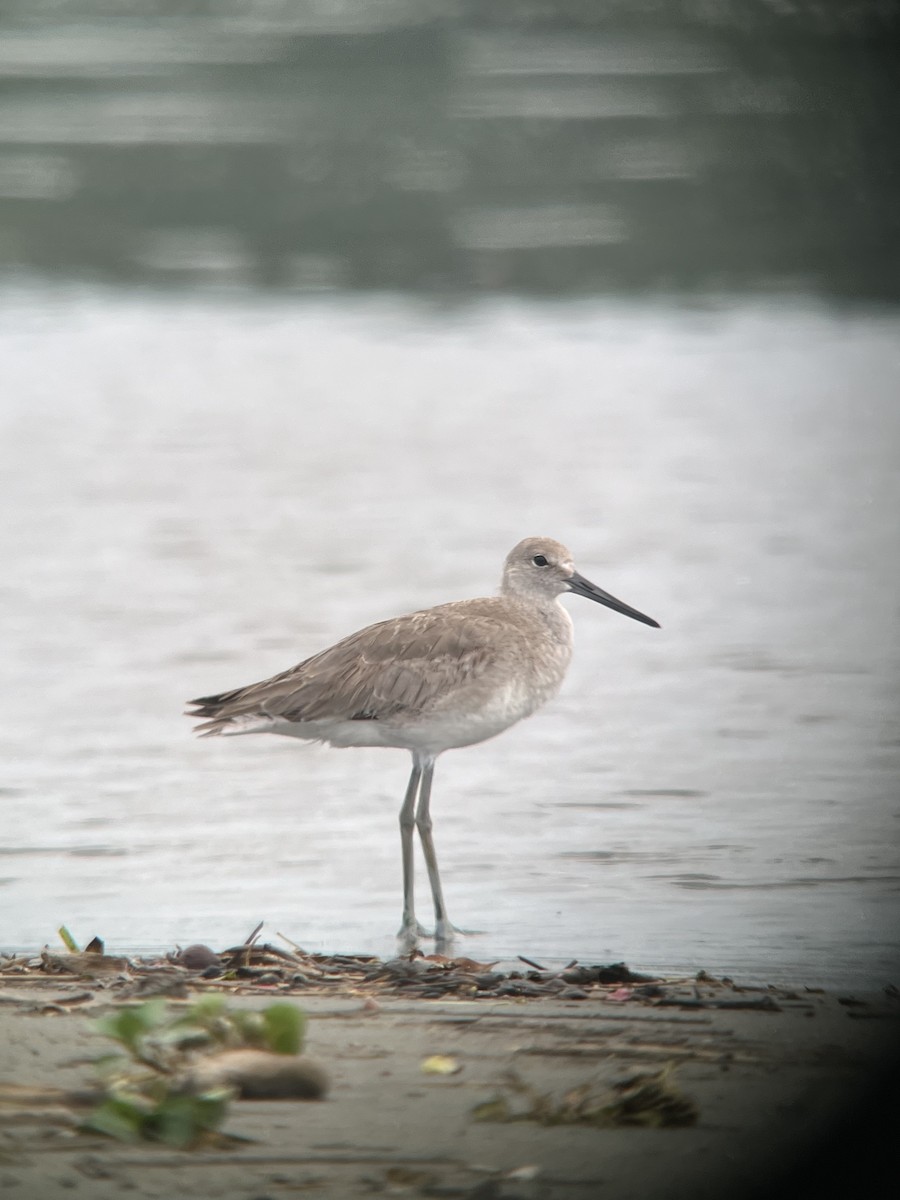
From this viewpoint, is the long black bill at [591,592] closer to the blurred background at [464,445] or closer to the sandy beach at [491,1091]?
the blurred background at [464,445]

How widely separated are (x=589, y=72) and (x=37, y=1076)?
85.7ft

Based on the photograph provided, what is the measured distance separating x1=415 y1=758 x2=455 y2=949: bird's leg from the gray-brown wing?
28 cm

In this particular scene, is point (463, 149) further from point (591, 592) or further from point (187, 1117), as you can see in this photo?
point (187, 1117)

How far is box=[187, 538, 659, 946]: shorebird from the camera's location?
6.05 metres

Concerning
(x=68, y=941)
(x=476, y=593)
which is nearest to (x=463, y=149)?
(x=476, y=593)

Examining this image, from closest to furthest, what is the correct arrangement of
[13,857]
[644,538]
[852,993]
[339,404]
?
[852,993], [13,857], [644,538], [339,404]

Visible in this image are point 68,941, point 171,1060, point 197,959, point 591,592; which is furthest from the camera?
point 591,592

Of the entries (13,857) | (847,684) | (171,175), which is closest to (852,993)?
(13,857)

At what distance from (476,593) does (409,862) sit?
3.97 metres

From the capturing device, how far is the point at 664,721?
8055 millimetres

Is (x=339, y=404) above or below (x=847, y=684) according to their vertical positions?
above

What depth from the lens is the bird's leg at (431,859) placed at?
19.3ft

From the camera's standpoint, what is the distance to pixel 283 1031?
Answer: 4105 mm

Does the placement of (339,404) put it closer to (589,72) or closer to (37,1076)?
(37,1076)
